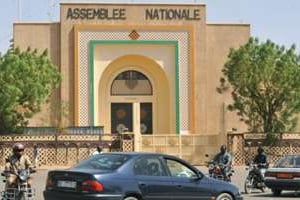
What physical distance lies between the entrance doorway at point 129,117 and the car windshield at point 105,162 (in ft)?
116

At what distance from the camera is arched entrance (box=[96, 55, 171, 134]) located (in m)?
52.0

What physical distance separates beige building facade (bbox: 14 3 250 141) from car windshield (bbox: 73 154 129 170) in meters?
33.0

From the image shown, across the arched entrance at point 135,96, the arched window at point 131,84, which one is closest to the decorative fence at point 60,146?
the arched entrance at point 135,96

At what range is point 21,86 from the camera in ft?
140

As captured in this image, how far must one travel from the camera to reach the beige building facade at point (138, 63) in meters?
50.2

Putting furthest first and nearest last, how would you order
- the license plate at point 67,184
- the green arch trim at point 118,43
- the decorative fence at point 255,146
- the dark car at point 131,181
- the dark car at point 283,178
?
1. the green arch trim at point 118,43
2. the decorative fence at point 255,146
3. the dark car at point 283,178
4. the license plate at point 67,184
5. the dark car at point 131,181

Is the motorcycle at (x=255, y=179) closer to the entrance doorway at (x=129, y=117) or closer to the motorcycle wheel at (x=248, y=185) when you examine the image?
the motorcycle wheel at (x=248, y=185)

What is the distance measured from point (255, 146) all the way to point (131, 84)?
12.2 metres

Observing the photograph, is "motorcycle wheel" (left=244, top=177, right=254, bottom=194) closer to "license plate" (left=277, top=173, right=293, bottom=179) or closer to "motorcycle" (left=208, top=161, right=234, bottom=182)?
"motorcycle" (left=208, top=161, right=234, bottom=182)

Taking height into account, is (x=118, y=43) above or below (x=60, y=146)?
above

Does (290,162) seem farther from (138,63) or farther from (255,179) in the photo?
(138,63)

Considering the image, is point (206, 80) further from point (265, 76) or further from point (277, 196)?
point (277, 196)

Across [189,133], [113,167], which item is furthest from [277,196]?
[189,133]

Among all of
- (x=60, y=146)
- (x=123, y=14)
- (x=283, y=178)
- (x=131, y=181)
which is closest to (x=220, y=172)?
(x=283, y=178)
